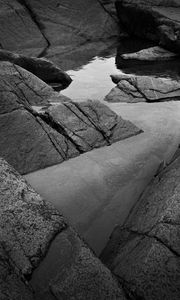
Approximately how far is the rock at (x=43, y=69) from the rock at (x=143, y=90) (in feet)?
4.72

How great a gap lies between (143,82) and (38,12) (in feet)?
20.0

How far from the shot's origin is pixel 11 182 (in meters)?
4.16

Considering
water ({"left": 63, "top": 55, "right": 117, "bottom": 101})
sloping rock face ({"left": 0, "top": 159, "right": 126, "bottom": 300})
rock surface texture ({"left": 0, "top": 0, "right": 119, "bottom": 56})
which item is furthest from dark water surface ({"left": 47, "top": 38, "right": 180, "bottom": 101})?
sloping rock face ({"left": 0, "top": 159, "right": 126, "bottom": 300})

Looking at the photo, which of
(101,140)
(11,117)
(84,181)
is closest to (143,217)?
(84,181)

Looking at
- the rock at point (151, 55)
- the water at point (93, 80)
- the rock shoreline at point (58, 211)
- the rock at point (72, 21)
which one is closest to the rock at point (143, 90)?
the rock shoreline at point (58, 211)

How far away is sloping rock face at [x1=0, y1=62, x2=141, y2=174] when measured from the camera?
5.73m

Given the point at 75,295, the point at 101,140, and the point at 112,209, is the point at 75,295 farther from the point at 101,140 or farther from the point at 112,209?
the point at 101,140

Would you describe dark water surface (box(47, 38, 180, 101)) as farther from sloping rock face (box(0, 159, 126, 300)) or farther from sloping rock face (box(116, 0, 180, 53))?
sloping rock face (box(0, 159, 126, 300))

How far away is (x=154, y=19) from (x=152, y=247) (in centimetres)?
998

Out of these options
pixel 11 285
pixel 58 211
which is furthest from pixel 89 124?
pixel 11 285

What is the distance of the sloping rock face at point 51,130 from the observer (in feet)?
18.8

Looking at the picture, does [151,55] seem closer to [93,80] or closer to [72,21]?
[93,80]

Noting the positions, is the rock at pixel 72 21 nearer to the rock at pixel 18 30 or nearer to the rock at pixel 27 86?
the rock at pixel 18 30

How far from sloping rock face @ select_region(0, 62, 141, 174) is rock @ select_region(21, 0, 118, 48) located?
6.25 meters
